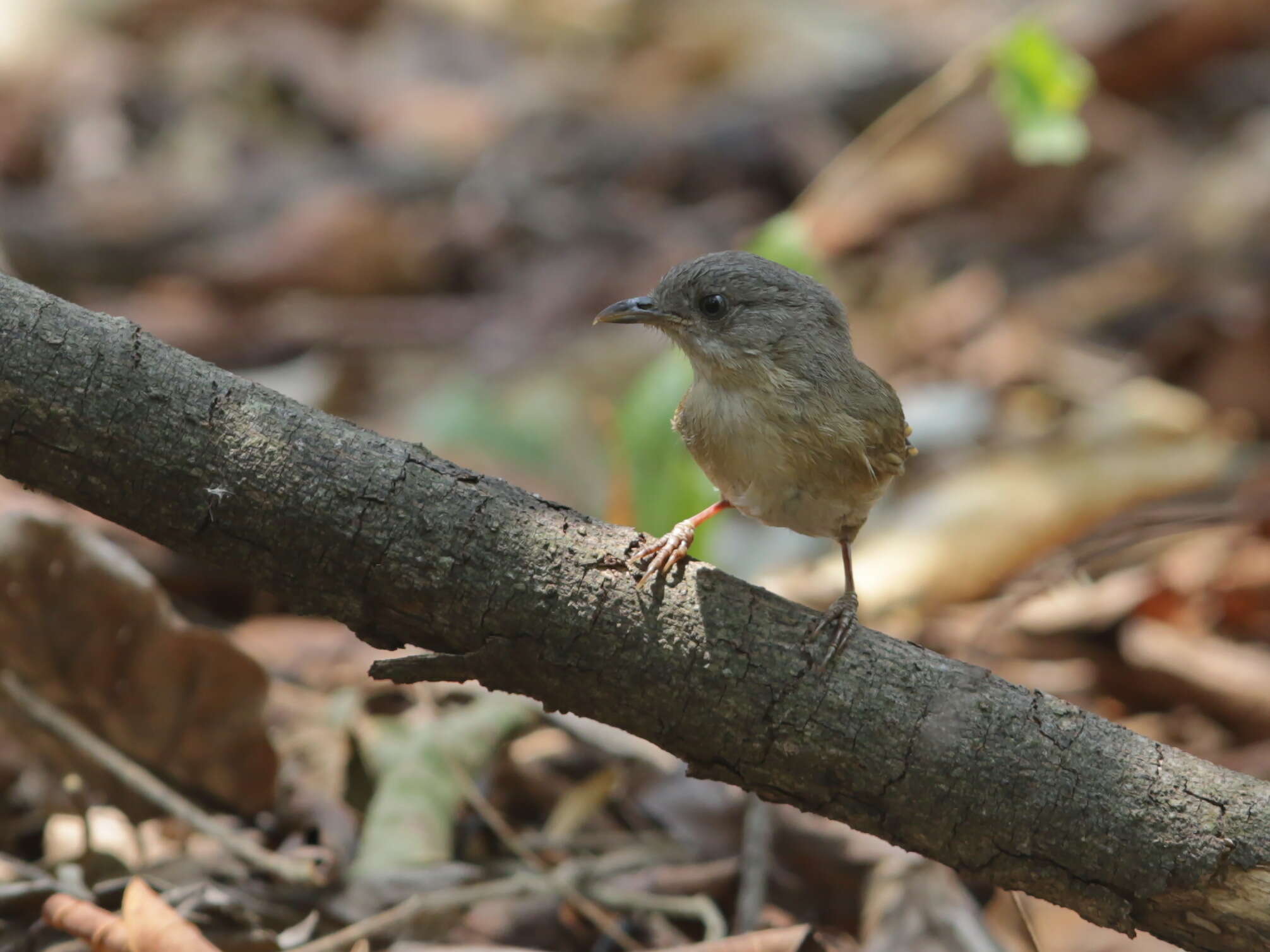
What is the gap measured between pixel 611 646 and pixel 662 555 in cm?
23

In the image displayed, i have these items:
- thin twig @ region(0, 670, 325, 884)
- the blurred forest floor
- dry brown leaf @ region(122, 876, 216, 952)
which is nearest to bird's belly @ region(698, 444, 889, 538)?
the blurred forest floor

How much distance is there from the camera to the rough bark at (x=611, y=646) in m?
2.45

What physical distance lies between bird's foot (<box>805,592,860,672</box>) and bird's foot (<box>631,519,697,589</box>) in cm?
32

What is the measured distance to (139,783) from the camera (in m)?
3.38

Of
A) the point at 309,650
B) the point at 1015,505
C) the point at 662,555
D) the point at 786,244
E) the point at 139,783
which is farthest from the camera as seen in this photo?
the point at 1015,505

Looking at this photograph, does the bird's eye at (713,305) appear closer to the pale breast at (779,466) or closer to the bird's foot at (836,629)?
the pale breast at (779,466)

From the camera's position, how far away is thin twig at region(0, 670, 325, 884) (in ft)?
11.0

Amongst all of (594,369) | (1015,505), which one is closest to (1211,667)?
(1015,505)

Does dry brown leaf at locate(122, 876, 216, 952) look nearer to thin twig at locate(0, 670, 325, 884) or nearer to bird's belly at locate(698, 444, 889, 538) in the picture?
thin twig at locate(0, 670, 325, 884)

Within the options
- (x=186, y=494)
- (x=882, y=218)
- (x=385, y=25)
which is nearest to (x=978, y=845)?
(x=186, y=494)

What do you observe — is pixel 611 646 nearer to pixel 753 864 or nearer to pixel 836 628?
pixel 836 628

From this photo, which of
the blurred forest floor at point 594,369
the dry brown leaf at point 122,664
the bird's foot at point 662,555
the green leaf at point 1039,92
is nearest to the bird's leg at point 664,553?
the bird's foot at point 662,555

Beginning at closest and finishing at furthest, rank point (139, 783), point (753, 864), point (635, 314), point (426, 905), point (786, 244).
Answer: point (426, 905) → point (139, 783) → point (753, 864) → point (635, 314) → point (786, 244)

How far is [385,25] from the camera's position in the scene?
36.9 ft
